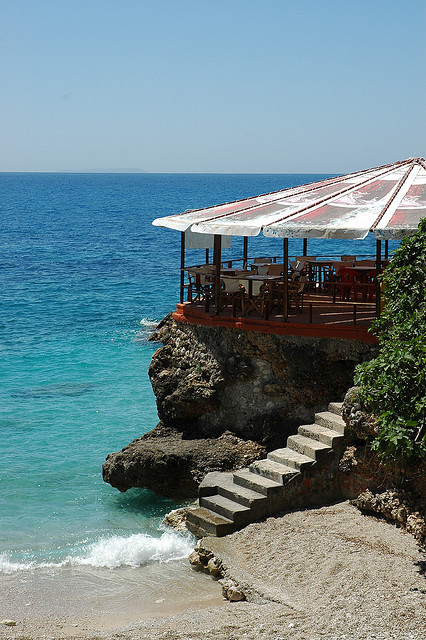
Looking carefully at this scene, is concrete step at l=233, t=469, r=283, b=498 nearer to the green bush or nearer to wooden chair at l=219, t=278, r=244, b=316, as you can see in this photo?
the green bush

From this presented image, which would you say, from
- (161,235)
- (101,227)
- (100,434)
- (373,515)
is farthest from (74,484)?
(101,227)

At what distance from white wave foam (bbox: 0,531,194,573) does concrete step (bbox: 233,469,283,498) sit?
147 cm

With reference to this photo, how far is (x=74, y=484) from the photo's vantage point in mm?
18266

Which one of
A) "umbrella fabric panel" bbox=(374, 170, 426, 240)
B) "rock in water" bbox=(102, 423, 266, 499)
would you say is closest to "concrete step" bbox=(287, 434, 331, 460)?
"rock in water" bbox=(102, 423, 266, 499)

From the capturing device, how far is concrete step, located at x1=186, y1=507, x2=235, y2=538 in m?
12.9

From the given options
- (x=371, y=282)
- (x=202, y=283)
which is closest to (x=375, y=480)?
(x=202, y=283)

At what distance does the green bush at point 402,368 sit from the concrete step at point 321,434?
4.18 ft

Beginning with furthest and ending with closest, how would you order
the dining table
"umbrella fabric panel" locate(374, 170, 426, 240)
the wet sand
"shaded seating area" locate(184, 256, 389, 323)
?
the dining table < "shaded seating area" locate(184, 256, 389, 323) < "umbrella fabric panel" locate(374, 170, 426, 240) < the wet sand

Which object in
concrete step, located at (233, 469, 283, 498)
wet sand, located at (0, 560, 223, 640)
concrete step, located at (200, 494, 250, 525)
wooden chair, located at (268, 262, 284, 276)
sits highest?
wooden chair, located at (268, 262, 284, 276)

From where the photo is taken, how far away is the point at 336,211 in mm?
15969

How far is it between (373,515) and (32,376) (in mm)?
17700

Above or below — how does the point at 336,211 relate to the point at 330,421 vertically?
above

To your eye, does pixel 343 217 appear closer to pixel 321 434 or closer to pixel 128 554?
pixel 321 434

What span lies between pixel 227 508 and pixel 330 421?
8.43 feet
